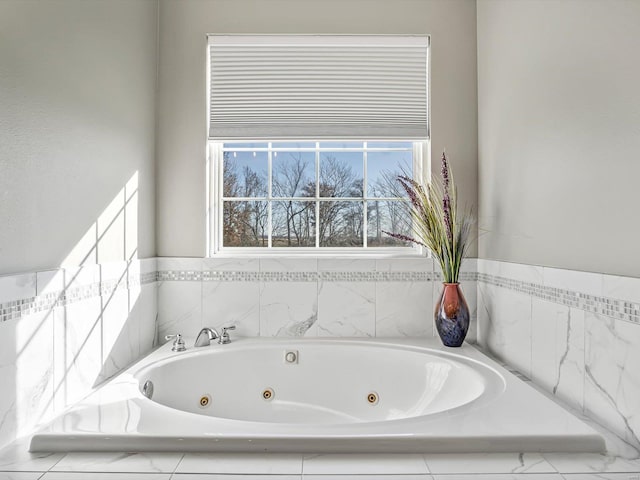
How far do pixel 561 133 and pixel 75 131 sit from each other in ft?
5.82

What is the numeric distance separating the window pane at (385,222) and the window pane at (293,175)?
1.21ft

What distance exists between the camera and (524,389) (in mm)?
1500

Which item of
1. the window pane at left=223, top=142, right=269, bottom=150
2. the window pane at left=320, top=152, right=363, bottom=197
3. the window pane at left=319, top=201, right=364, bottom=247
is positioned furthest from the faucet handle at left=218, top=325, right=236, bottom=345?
the window pane at left=223, top=142, right=269, bottom=150

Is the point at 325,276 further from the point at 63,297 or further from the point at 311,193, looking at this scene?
the point at 63,297

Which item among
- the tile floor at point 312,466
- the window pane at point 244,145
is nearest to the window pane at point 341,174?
the window pane at point 244,145

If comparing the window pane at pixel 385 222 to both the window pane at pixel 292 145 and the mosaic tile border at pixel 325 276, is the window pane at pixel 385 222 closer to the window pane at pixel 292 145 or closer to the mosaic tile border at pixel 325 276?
the mosaic tile border at pixel 325 276

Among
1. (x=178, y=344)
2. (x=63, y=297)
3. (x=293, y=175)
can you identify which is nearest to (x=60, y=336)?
(x=63, y=297)

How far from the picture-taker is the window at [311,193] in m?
2.44

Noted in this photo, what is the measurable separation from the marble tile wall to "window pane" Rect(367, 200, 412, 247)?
0.60m

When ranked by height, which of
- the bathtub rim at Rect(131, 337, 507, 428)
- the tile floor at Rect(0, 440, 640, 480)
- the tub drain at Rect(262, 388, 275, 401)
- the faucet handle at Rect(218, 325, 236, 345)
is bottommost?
the tub drain at Rect(262, 388, 275, 401)

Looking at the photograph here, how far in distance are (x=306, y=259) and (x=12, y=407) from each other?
138cm

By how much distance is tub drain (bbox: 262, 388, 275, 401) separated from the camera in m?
2.06

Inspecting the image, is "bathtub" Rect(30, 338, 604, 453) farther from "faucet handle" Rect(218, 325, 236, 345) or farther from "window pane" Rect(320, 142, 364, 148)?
"window pane" Rect(320, 142, 364, 148)

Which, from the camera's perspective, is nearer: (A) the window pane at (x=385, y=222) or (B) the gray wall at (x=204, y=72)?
(B) the gray wall at (x=204, y=72)
